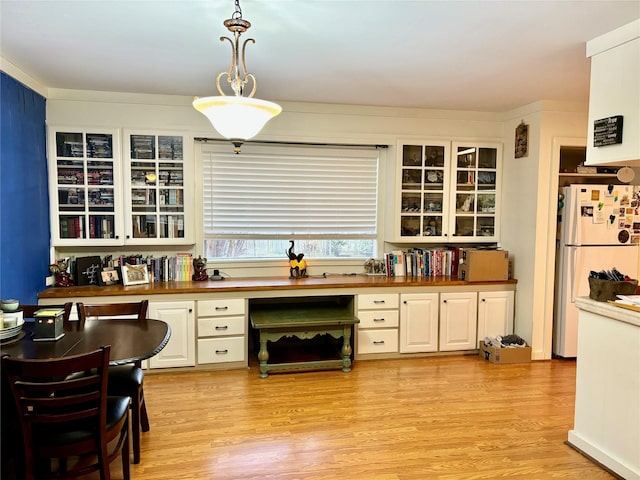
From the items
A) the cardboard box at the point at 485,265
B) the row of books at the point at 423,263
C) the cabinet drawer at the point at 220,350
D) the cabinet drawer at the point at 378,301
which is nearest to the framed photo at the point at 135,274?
the cabinet drawer at the point at 220,350

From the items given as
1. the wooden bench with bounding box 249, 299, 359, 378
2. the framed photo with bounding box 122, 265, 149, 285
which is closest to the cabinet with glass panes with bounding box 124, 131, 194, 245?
the framed photo with bounding box 122, 265, 149, 285

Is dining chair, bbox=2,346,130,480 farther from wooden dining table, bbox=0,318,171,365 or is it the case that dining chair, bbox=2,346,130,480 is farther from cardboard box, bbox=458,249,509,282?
cardboard box, bbox=458,249,509,282

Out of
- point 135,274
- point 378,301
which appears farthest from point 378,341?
point 135,274

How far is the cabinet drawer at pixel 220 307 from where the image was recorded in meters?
3.89

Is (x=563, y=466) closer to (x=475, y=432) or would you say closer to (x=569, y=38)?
(x=475, y=432)

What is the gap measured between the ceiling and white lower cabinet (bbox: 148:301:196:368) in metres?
1.83

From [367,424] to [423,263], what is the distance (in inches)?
78.2

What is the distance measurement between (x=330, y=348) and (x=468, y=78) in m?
2.69

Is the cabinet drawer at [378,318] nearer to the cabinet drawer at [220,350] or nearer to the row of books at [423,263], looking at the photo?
the row of books at [423,263]

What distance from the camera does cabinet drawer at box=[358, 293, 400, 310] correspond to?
4168 millimetres

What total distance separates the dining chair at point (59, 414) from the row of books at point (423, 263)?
2.96 metres

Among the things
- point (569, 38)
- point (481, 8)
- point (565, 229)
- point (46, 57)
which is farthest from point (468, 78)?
point (46, 57)

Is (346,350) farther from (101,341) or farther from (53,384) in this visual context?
(53,384)

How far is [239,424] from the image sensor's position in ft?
Result: 9.88
